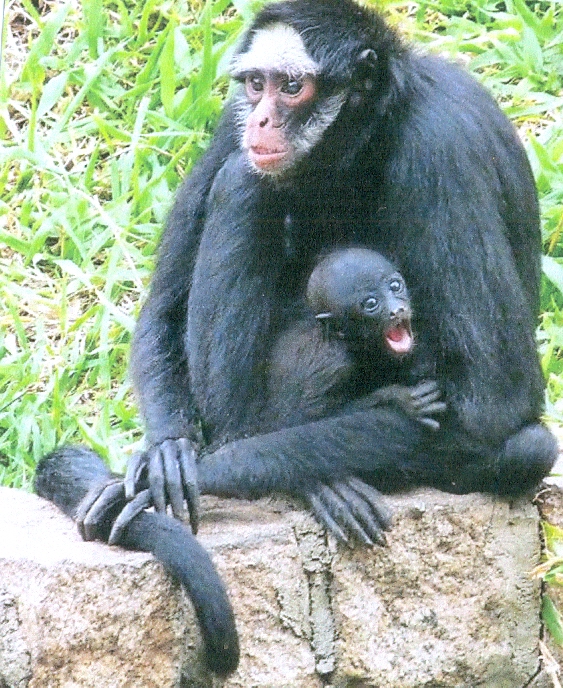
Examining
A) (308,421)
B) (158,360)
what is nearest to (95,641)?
(308,421)

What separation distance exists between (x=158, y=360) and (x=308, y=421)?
1073 mm

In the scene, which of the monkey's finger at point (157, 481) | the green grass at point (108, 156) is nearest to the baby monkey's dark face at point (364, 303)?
the monkey's finger at point (157, 481)

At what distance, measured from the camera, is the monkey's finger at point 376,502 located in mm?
5926

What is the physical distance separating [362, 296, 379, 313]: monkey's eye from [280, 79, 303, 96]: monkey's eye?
3.42ft

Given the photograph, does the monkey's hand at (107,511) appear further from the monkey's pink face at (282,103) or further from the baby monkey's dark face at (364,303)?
the monkey's pink face at (282,103)

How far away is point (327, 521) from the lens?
5.89 metres

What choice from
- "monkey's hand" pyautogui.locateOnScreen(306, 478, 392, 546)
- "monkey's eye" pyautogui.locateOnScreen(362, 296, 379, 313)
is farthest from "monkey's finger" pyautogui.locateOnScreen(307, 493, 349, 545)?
"monkey's eye" pyautogui.locateOnScreen(362, 296, 379, 313)

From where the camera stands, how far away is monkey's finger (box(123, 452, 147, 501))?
5.86m

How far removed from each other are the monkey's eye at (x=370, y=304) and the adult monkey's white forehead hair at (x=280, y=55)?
1.08 metres

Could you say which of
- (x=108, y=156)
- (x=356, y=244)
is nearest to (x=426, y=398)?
(x=356, y=244)

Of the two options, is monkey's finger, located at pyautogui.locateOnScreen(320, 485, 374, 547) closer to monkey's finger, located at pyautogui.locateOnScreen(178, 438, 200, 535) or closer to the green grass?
monkey's finger, located at pyautogui.locateOnScreen(178, 438, 200, 535)

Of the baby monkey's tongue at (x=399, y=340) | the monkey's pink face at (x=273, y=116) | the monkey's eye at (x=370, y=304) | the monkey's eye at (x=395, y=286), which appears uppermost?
the monkey's pink face at (x=273, y=116)

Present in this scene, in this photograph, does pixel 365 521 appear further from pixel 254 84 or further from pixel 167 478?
pixel 254 84

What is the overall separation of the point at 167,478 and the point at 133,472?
0.50ft
